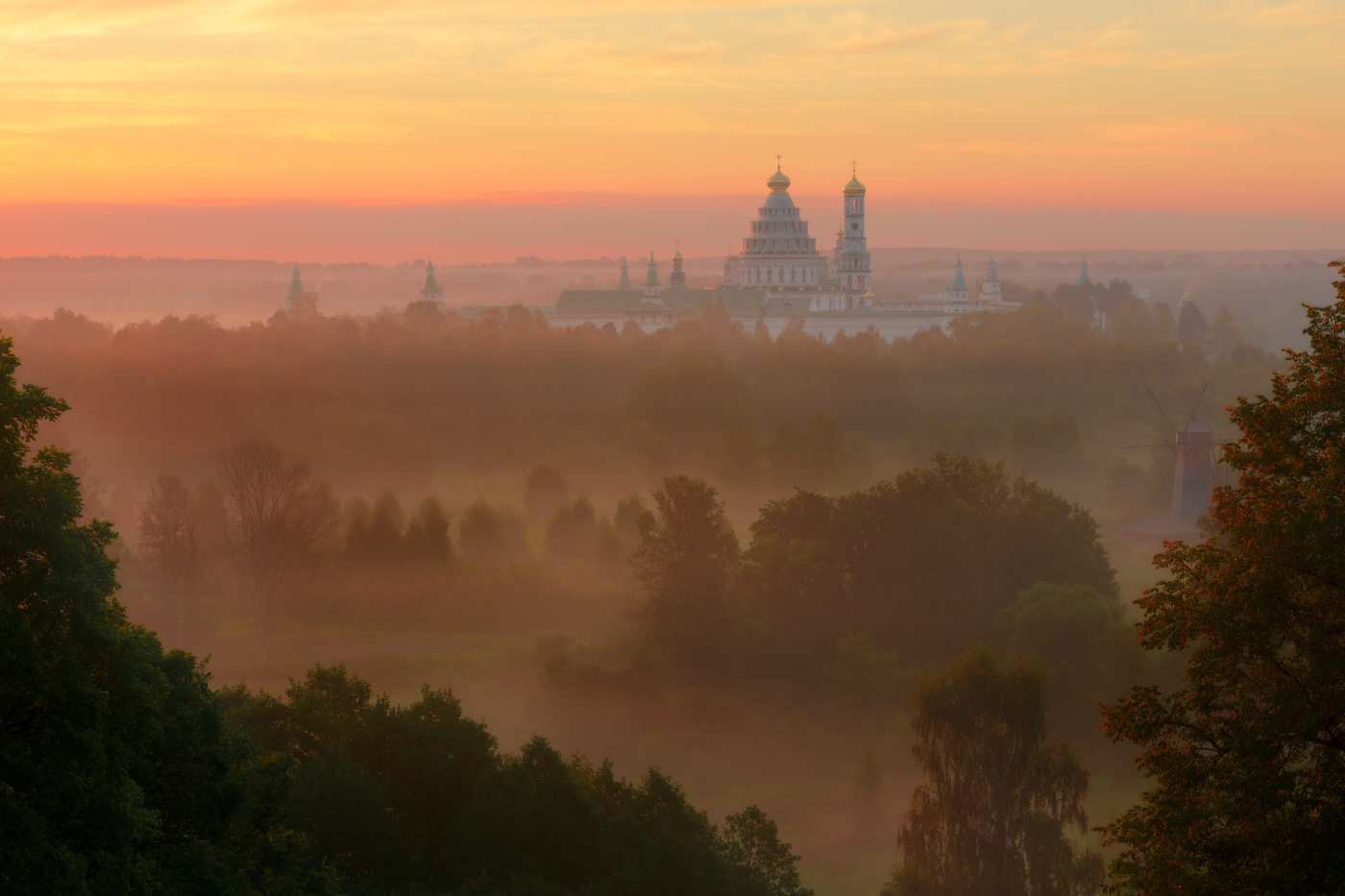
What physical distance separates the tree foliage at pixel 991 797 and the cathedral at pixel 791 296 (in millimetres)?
137031

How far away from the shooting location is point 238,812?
1603 centimetres

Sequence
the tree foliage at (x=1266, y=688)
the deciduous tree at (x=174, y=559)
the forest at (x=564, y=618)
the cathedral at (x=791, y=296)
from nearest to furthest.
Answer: the tree foliage at (x=1266, y=688) → the forest at (x=564, y=618) → the deciduous tree at (x=174, y=559) → the cathedral at (x=791, y=296)

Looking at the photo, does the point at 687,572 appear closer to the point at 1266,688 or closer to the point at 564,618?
the point at 564,618

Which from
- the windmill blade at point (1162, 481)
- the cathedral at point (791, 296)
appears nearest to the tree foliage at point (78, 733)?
the windmill blade at point (1162, 481)

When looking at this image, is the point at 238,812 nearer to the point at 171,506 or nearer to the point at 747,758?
the point at 747,758

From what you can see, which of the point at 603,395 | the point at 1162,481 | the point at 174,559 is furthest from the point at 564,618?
the point at 603,395

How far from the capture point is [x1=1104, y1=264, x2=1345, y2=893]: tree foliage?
12.7m

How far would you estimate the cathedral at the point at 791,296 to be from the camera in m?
177

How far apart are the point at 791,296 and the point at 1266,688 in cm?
16968

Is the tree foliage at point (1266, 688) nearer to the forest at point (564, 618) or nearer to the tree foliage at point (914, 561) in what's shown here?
the forest at point (564, 618)

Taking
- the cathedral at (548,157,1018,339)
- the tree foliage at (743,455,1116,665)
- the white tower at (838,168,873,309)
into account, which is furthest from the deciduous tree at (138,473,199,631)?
the white tower at (838,168,873,309)

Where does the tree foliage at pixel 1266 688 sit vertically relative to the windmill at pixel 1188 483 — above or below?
above

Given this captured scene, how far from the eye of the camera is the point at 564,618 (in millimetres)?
50906

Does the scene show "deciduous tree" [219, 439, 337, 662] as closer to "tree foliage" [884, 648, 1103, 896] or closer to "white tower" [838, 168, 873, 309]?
"tree foliage" [884, 648, 1103, 896]
